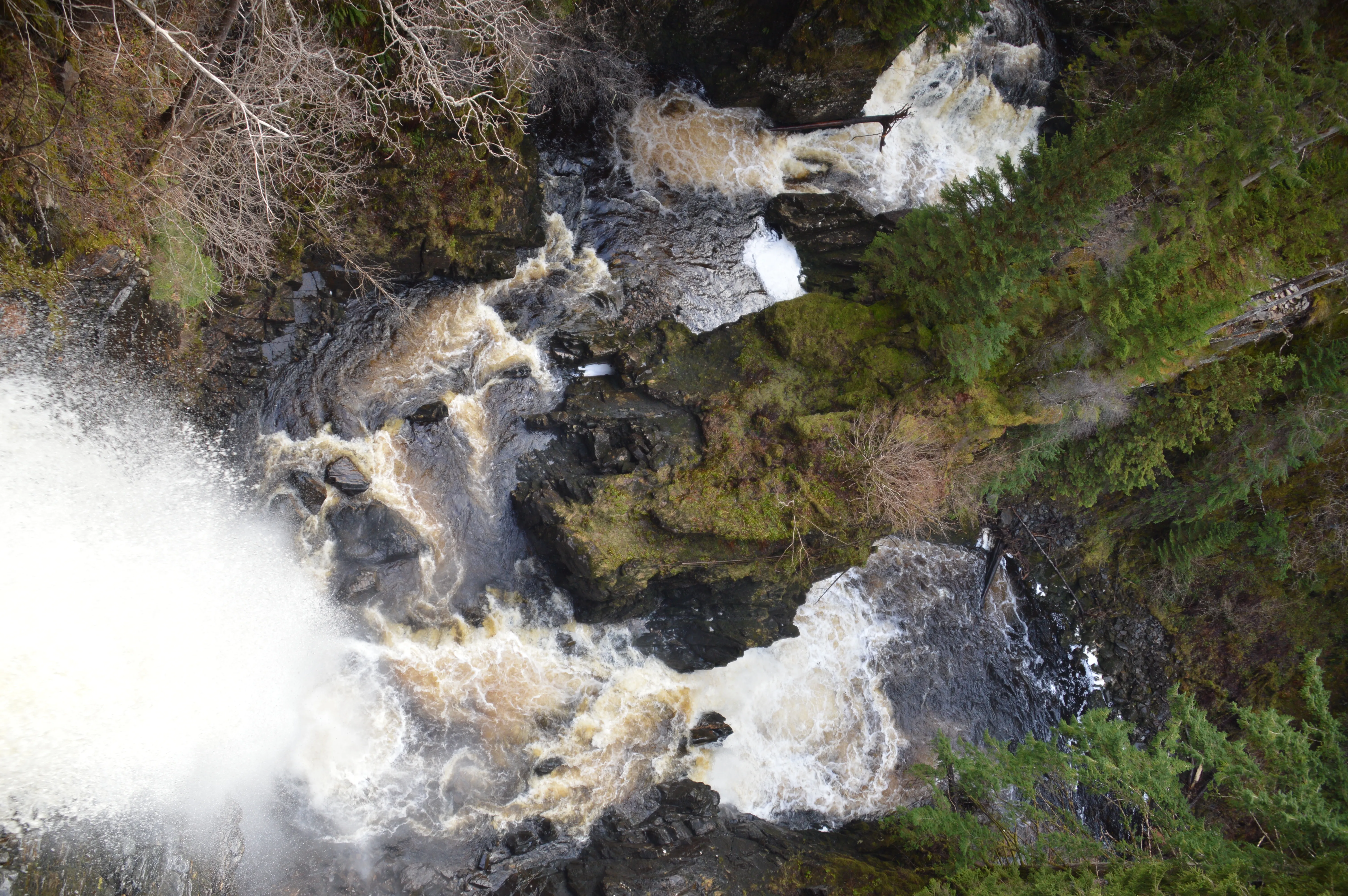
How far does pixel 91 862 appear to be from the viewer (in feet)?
26.8

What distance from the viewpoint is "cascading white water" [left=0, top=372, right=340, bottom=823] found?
8.01 m

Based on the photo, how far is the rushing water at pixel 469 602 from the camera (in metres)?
8.55

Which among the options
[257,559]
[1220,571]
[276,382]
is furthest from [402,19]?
[1220,571]

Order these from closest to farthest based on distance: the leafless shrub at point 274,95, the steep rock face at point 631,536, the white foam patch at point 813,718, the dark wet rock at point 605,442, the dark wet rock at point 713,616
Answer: the leafless shrub at point 274,95
the steep rock face at point 631,536
the dark wet rock at point 605,442
the dark wet rock at point 713,616
the white foam patch at point 813,718

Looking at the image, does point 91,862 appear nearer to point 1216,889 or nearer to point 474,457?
point 474,457

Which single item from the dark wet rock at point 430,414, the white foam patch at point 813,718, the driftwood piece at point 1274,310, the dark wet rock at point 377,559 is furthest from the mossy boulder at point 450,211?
the driftwood piece at point 1274,310

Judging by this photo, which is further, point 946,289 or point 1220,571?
point 1220,571

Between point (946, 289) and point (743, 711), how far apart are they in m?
8.89

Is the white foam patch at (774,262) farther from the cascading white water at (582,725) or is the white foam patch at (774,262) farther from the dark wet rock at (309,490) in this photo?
the dark wet rock at (309,490)

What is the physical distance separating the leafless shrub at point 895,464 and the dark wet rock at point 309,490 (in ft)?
28.9

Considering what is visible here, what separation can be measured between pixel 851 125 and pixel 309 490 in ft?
43.0

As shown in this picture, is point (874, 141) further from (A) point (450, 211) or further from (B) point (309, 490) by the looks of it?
Result: (B) point (309, 490)

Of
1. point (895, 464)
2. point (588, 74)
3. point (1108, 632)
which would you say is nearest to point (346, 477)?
point (588, 74)

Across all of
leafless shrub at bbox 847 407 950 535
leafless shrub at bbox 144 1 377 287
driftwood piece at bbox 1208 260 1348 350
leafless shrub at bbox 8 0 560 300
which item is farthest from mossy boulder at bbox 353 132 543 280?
driftwood piece at bbox 1208 260 1348 350
